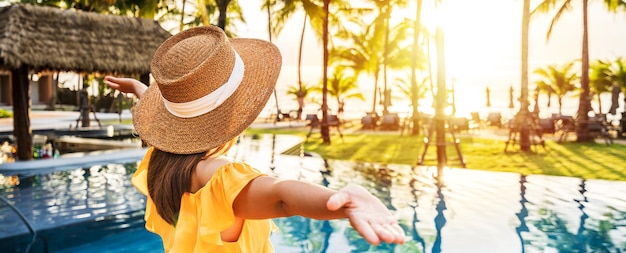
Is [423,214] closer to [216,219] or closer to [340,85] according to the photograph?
[216,219]

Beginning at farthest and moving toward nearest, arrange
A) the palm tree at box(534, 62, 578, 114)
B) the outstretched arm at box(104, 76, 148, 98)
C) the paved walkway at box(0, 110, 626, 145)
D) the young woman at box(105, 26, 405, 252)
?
1. the palm tree at box(534, 62, 578, 114)
2. the paved walkway at box(0, 110, 626, 145)
3. the outstretched arm at box(104, 76, 148, 98)
4. the young woman at box(105, 26, 405, 252)

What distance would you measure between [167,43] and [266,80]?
0.36 metres

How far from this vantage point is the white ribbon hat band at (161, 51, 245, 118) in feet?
5.64

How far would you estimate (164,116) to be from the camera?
1900 millimetres

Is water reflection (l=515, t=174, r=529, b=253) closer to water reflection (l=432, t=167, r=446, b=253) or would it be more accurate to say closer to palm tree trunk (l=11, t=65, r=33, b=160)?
water reflection (l=432, t=167, r=446, b=253)

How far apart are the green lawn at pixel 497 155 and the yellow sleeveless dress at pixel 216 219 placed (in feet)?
34.4

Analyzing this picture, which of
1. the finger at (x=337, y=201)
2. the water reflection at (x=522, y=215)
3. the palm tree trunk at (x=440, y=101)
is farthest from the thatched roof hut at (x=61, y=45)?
the finger at (x=337, y=201)

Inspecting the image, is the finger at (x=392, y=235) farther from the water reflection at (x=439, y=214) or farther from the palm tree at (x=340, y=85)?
the palm tree at (x=340, y=85)

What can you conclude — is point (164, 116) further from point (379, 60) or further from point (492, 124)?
point (379, 60)

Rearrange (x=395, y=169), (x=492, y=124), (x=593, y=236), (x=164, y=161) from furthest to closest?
(x=492, y=124) → (x=395, y=169) → (x=593, y=236) → (x=164, y=161)

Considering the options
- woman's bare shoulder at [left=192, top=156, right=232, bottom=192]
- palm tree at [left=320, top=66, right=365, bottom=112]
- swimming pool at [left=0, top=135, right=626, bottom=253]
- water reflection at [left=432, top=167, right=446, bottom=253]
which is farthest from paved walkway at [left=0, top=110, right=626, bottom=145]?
woman's bare shoulder at [left=192, top=156, right=232, bottom=192]

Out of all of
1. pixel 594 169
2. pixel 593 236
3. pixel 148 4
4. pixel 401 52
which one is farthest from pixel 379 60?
pixel 593 236

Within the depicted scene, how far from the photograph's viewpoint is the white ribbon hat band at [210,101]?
5.64 ft

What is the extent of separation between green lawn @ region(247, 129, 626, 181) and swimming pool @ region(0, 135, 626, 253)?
2.31 metres
